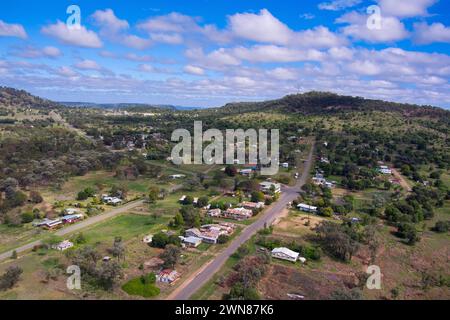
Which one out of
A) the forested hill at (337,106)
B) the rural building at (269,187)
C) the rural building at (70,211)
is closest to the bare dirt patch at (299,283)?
the rural building at (269,187)

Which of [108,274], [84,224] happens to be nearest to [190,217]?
[84,224]

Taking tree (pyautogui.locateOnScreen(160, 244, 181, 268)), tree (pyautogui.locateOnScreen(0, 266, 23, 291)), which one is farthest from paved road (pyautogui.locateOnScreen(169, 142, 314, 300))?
tree (pyautogui.locateOnScreen(0, 266, 23, 291))

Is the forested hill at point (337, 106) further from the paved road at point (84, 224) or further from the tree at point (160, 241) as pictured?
the tree at point (160, 241)

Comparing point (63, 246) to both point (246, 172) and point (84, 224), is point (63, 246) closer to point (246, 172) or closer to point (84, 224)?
point (84, 224)

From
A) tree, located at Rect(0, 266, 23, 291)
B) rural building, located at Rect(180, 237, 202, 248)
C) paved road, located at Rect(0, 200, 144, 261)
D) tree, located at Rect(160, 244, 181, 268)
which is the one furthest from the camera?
rural building, located at Rect(180, 237, 202, 248)

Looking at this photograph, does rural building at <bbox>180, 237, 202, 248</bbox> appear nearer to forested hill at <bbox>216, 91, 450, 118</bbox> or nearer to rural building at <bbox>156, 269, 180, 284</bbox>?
rural building at <bbox>156, 269, 180, 284</bbox>
